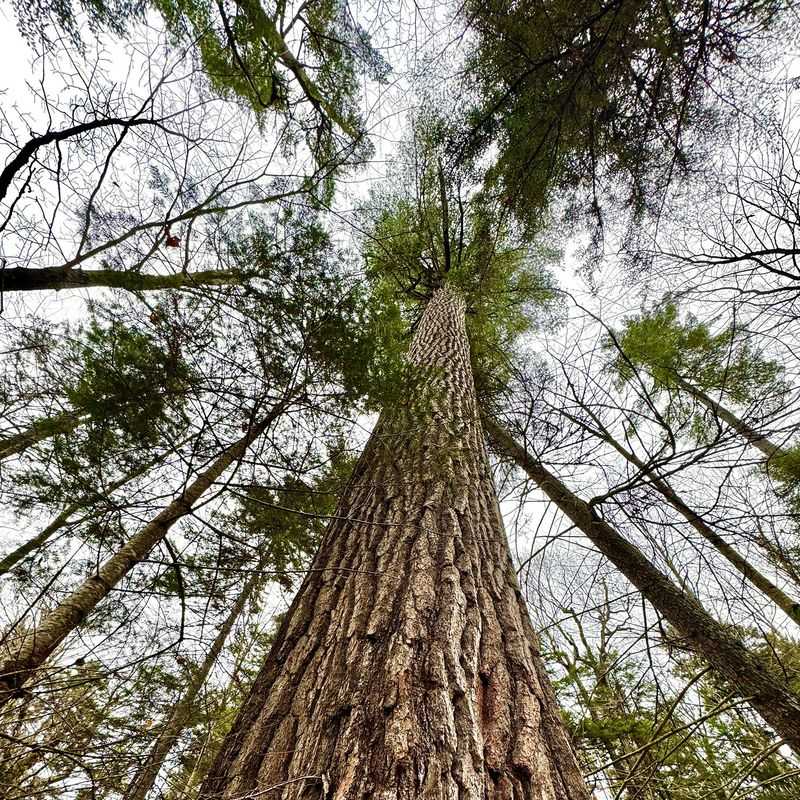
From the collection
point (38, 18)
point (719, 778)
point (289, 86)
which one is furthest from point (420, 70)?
point (719, 778)

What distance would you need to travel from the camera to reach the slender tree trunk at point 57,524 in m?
2.03

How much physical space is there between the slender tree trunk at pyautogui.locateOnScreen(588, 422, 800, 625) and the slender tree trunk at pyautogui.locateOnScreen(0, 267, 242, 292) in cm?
293

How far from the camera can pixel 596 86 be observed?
2.99 meters

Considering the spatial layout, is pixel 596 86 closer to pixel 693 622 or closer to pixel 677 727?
pixel 693 622

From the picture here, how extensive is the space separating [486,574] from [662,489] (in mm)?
1766

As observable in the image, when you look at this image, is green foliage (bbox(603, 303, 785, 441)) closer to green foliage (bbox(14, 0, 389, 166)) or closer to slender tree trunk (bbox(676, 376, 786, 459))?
slender tree trunk (bbox(676, 376, 786, 459))

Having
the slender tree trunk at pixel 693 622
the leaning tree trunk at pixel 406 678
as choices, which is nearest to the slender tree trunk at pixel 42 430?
the leaning tree trunk at pixel 406 678

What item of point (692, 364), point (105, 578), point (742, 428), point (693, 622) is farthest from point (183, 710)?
point (692, 364)

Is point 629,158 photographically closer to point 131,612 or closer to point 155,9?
point 155,9

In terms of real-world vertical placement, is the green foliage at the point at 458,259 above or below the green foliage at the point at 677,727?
above

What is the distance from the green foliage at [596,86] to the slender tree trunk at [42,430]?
11.7ft

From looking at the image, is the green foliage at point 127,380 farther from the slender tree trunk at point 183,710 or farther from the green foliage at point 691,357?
the green foliage at point 691,357

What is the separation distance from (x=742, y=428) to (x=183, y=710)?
11.1 ft

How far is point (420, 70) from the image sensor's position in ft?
9.95
